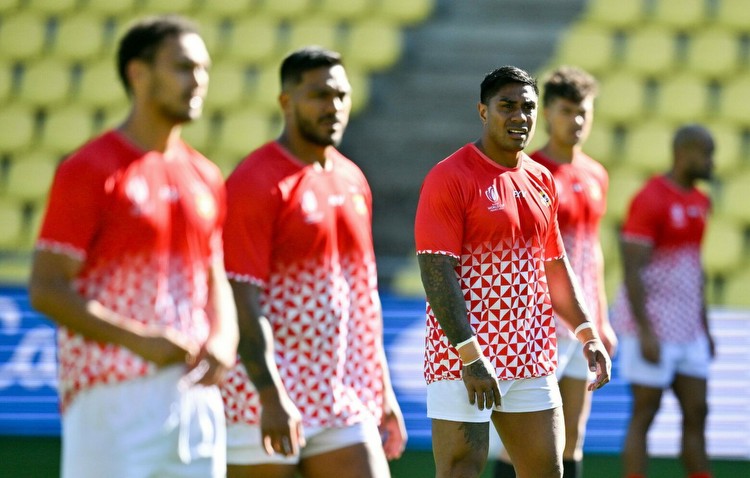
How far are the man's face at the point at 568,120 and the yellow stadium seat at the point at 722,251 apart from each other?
4.58m

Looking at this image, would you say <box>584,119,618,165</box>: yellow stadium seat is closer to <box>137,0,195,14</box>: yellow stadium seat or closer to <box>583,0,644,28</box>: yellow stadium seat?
<box>583,0,644,28</box>: yellow stadium seat

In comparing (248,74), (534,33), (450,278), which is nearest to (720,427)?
(450,278)

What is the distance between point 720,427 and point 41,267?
18.3 feet

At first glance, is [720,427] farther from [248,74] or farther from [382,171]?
[248,74]

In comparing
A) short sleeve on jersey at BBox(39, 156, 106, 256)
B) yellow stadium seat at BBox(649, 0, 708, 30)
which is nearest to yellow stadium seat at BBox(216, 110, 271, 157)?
yellow stadium seat at BBox(649, 0, 708, 30)

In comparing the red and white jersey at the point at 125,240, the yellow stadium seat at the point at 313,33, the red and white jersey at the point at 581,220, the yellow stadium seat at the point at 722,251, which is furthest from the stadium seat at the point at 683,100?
the red and white jersey at the point at 125,240

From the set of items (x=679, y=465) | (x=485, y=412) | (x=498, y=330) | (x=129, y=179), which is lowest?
(x=679, y=465)

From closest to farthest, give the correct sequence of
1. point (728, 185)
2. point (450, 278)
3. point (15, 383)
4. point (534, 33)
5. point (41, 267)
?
point (41, 267)
point (450, 278)
point (15, 383)
point (728, 185)
point (534, 33)

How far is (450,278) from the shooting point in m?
4.18

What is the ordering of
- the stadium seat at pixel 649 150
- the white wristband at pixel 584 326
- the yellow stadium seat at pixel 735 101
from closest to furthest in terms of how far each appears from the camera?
1. the white wristband at pixel 584 326
2. the stadium seat at pixel 649 150
3. the yellow stadium seat at pixel 735 101

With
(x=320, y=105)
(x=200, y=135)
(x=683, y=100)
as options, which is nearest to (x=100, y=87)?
(x=200, y=135)

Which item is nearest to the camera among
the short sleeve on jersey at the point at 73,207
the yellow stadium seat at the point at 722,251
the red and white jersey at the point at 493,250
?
the short sleeve on jersey at the point at 73,207

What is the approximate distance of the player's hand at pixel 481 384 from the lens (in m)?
4.10

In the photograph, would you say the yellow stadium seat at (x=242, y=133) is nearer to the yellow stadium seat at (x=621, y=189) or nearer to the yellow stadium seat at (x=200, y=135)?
the yellow stadium seat at (x=200, y=135)
